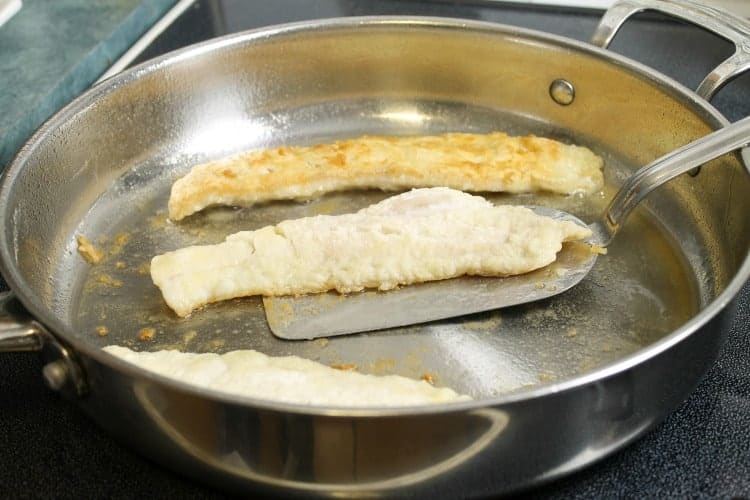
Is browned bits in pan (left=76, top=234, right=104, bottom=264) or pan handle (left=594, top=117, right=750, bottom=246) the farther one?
A: browned bits in pan (left=76, top=234, right=104, bottom=264)

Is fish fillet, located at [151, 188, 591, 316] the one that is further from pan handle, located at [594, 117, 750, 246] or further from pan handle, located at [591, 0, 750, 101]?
pan handle, located at [591, 0, 750, 101]

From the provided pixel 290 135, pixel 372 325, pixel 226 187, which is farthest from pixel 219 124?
pixel 372 325

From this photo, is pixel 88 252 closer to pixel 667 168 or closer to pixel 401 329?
pixel 401 329

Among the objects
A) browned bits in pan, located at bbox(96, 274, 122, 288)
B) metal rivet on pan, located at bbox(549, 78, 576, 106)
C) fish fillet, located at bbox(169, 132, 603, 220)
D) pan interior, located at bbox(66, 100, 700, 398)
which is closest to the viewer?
pan interior, located at bbox(66, 100, 700, 398)

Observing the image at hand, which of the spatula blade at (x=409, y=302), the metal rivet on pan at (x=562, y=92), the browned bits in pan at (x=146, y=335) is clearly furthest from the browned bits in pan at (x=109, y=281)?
the metal rivet on pan at (x=562, y=92)

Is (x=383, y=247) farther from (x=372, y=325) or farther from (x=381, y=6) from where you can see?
(x=381, y=6)

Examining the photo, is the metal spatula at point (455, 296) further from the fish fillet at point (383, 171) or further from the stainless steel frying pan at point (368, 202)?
the fish fillet at point (383, 171)

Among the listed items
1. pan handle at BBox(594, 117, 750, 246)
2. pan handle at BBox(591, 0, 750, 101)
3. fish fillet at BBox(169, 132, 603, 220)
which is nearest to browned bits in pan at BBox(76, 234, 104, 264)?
fish fillet at BBox(169, 132, 603, 220)
